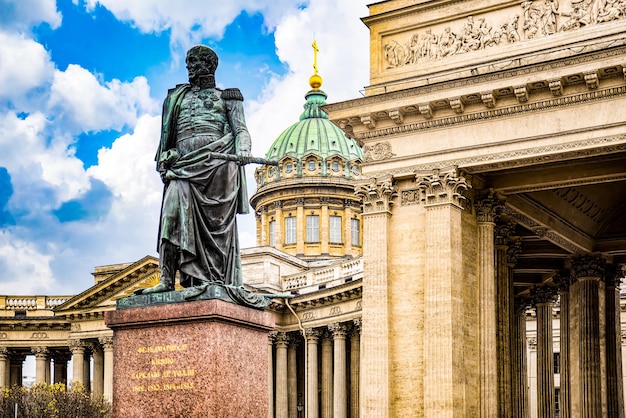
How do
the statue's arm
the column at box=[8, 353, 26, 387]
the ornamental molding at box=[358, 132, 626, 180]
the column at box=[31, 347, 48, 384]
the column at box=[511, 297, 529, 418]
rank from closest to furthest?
1. the statue's arm
2. the ornamental molding at box=[358, 132, 626, 180]
3. the column at box=[511, 297, 529, 418]
4. the column at box=[31, 347, 48, 384]
5. the column at box=[8, 353, 26, 387]

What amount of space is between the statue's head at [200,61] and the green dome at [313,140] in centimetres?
7323

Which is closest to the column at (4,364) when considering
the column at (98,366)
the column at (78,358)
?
the column at (78,358)

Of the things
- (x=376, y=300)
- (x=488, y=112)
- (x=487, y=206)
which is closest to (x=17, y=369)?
(x=376, y=300)

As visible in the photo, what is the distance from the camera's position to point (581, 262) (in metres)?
43.1

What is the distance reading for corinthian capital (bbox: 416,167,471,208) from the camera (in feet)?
106

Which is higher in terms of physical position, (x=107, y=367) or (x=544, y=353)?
(x=544, y=353)

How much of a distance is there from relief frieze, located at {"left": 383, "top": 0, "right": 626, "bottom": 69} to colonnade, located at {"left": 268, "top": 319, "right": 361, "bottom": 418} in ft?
99.1

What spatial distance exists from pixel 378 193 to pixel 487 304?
15.4ft

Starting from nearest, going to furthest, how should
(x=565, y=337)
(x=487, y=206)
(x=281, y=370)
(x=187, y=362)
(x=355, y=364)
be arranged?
(x=187, y=362) → (x=487, y=206) → (x=565, y=337) → (x=355, y=364) → (x=281, y=370)

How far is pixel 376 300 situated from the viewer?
3309 centimetres

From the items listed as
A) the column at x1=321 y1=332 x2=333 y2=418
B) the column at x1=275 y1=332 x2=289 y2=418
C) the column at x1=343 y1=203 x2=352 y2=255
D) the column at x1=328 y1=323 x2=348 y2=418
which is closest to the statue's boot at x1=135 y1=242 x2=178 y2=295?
the column at x1=328 y1=323 x2=348 y2=418

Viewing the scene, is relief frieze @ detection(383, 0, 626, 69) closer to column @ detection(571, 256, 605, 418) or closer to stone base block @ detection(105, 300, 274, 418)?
column @ detection(571, 256, 605, 418)

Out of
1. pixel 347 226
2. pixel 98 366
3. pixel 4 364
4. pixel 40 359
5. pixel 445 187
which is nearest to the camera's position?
pixel 445 187

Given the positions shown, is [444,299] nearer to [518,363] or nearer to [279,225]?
[518,363]
